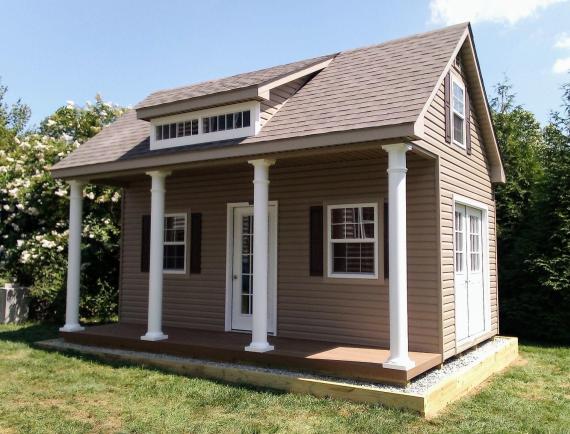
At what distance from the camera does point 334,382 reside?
590 centimetres

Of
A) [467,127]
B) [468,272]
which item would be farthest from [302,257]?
[467,127]

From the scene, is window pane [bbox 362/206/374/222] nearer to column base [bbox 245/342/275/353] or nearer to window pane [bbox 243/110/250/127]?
window pane [bbox 243/110/250/127]

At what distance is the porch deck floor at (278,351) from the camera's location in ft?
19.8

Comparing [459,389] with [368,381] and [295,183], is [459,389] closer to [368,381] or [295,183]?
[368,381]

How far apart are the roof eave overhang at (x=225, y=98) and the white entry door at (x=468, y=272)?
10.2 feet

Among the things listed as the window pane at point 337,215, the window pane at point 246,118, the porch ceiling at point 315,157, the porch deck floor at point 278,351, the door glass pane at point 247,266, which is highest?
the window pane at point 246,118

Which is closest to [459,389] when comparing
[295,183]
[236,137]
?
[295,183]

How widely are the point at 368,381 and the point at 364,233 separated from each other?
2.25 meters

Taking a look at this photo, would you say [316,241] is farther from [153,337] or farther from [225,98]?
[153,337]

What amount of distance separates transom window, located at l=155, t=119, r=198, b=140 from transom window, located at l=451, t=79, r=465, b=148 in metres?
3.89

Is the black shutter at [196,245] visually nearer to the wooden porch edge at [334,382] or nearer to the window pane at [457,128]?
the wooden porch edge at [334,382]

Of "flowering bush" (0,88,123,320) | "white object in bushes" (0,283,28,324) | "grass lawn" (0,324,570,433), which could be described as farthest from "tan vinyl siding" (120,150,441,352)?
"white object in bushes" (0,283,28,324)

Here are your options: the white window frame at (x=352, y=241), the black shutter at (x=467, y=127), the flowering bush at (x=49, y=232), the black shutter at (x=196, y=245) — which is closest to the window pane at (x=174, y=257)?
the black shutter at (x=196, y=245)

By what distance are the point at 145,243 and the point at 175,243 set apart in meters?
0.74
